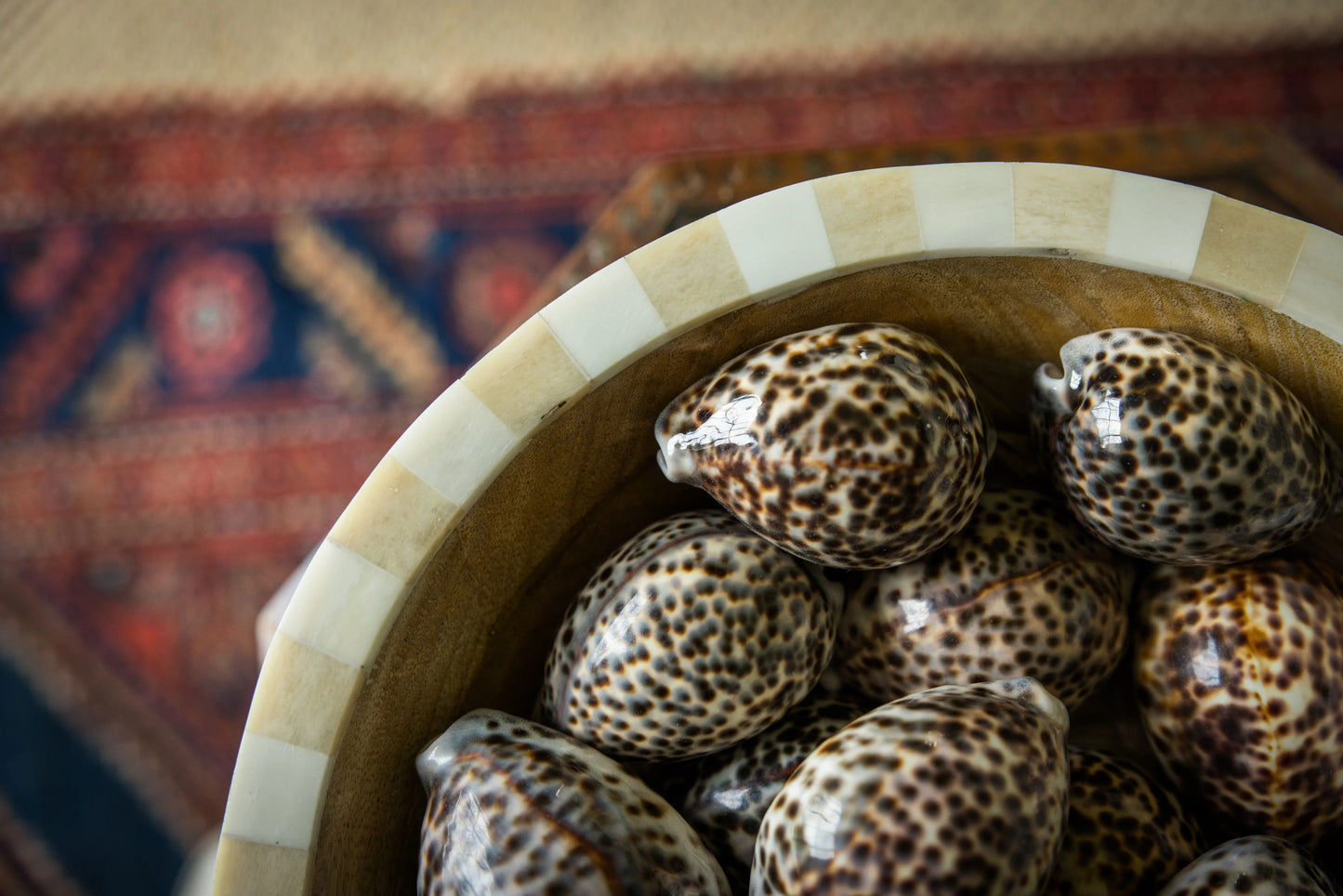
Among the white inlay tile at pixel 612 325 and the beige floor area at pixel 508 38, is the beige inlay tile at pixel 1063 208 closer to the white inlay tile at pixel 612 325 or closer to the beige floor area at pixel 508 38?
the white inlay tile at pixel 612 325

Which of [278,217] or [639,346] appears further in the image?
[278,217]

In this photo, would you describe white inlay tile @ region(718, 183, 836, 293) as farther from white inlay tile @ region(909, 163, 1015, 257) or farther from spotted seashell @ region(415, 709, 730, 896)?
spotted seashell @ region(415, 709, 730, 896)

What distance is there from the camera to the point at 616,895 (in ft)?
1.27

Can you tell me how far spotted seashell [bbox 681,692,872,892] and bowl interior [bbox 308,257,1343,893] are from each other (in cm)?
11

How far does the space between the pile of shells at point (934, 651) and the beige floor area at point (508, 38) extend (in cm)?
70

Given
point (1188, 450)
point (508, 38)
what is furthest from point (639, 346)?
point (508, 38)

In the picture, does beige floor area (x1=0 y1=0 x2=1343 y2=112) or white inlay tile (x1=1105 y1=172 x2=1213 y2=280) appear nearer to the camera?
white inlay tile (x1=1105 y1=172 x2=1213 y2=280)

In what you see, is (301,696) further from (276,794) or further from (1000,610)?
(1000,610)

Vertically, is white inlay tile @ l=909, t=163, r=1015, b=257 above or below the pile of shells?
above

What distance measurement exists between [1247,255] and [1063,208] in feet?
0.26

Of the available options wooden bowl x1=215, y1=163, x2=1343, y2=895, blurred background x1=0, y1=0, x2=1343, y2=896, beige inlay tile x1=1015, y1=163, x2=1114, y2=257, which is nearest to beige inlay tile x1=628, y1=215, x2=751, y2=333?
wooden bowl x1=215, y1=163, x2=1343, y2=895

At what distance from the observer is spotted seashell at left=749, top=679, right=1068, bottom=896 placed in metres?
0.36

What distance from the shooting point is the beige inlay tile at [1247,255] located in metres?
0.42

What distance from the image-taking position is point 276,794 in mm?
415
